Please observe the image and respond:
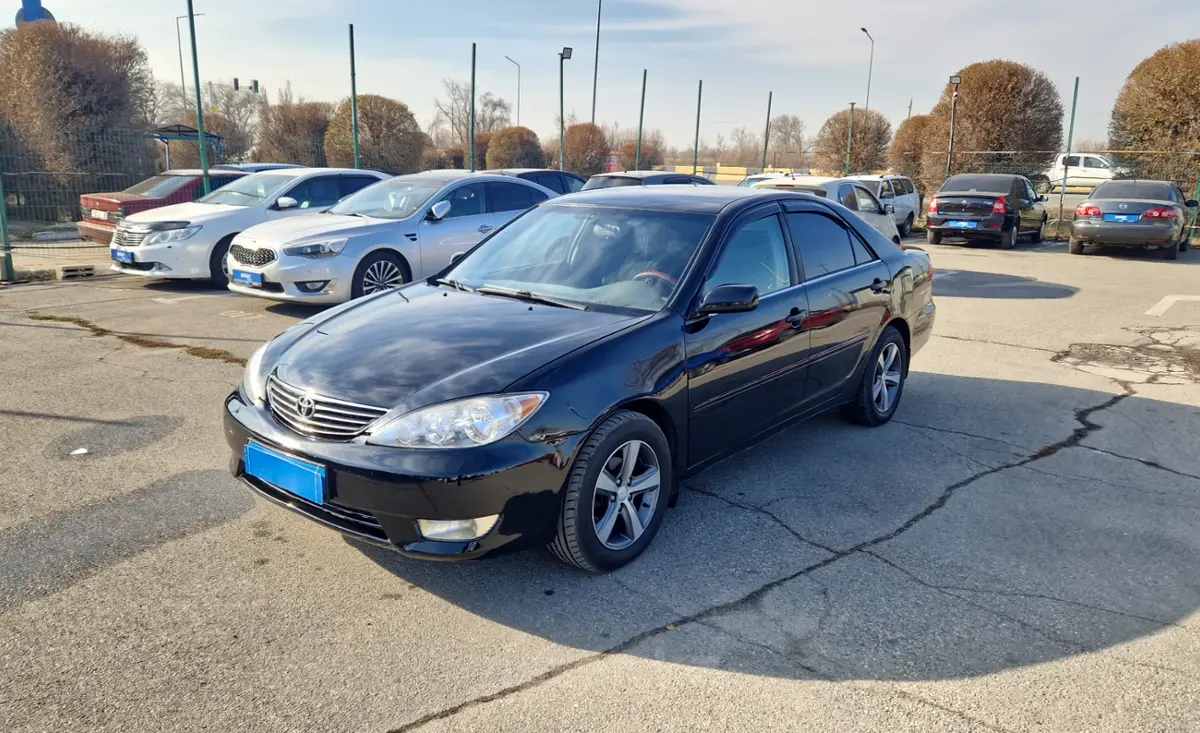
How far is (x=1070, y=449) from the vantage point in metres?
5.38

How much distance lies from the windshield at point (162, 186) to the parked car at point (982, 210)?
1428cm

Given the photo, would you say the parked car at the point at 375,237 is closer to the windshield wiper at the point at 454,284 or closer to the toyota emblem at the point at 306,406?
the windshield wiper at the point at 454,284

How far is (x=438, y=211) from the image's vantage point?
364 inches

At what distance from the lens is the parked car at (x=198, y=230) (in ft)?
34.3

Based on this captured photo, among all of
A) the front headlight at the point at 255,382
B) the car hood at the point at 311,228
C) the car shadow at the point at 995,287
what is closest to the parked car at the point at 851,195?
the car shadow at the point at 995,287

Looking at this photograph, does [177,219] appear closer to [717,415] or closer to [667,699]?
[717,415]

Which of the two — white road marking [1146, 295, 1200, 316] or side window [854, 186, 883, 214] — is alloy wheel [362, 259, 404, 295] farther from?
white road marking [1146, 295, 1200, 316]

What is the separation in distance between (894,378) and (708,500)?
220 centimetres

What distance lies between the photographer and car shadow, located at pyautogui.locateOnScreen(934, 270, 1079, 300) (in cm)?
1152

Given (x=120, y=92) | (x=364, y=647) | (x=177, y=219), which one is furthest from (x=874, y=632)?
(x=120, y=92)

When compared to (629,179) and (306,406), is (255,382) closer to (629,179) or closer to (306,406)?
(306,406)

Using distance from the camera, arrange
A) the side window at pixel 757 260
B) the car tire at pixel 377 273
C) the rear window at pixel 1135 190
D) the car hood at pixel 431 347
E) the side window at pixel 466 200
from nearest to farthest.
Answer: the car hood at pixel 431 347 → the side window at pixel 757 260 → the car tire at pixel 377 273 → the side window at pixel 466 200 → the rear window at pixel 1135 190

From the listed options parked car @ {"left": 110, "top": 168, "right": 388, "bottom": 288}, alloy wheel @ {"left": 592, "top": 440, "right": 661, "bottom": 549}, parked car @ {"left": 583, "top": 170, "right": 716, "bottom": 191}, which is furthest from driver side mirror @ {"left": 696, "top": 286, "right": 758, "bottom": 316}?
parked car @ {"left": 583, "top": 170, "right": 716, "bottom": 191}

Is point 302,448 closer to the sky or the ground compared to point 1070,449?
closer to the sky
